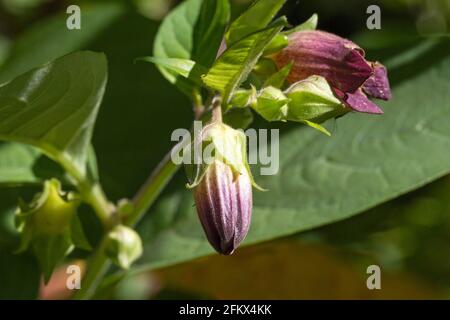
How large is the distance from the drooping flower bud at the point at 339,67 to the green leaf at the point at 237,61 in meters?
0.07

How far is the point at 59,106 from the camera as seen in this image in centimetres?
102

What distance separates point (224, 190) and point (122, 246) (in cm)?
28

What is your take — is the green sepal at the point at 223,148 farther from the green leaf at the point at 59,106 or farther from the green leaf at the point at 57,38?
the green leaf at the point at 57,38

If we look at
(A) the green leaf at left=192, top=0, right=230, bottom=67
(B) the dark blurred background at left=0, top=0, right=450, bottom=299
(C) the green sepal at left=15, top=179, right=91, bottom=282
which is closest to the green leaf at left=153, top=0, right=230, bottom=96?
(A) the green leaf at left=192, top=0, right=230, bottom=67

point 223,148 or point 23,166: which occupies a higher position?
point 223,148

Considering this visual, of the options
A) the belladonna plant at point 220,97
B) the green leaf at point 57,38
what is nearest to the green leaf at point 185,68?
the belladonna plant at point 220,97

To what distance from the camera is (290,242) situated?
190 centimetres

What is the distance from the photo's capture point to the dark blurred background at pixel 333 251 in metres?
1.78

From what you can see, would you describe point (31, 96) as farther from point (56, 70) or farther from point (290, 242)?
point (290, 242)

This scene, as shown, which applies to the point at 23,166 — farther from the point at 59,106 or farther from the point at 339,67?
the point at 339,67

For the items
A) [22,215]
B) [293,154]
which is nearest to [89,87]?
[22,215]

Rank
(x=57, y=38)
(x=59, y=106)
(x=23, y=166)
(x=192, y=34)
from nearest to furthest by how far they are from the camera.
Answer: (x=59, y=106) → (x=192, y=34) → (x=23, y=166) → (x=57, y=38)

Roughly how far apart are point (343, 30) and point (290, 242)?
2.33ft

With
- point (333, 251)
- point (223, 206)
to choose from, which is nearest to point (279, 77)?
point (223, 206)
